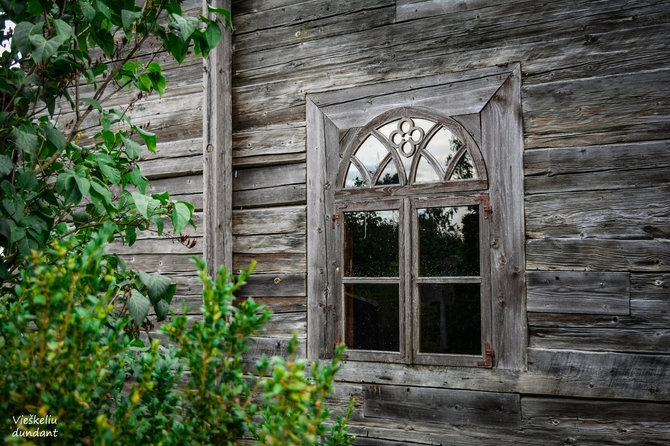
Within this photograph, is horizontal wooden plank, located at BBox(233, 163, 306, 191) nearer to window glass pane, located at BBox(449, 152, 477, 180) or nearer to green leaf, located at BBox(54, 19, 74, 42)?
window glass pane, located at BBox(449, 152, 477, 180)

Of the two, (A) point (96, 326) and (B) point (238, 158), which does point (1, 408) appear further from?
(B) point (238, 158)

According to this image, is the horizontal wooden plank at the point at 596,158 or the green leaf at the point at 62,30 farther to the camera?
the horizontal wooden plank at the point at 596,158

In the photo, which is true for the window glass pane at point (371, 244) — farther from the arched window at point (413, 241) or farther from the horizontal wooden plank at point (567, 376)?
the horizontal wooden plank at point (567, 376)

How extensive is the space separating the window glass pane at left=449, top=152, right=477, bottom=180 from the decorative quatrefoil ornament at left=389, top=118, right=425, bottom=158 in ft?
0.99

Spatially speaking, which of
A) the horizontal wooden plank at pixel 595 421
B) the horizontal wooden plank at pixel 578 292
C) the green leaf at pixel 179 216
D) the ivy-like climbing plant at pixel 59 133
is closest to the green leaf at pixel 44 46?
the ivy-like climbing plant at pixel 59 133

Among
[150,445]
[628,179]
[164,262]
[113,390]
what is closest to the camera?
[150,445]

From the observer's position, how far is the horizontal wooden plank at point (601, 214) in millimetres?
3064

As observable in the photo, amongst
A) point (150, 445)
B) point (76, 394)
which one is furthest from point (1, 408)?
point (150, 445)

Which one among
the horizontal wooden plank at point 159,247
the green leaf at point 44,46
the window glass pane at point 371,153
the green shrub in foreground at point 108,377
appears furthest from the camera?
the horizontal wooden plank at point 159,247

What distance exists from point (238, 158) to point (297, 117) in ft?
1.79

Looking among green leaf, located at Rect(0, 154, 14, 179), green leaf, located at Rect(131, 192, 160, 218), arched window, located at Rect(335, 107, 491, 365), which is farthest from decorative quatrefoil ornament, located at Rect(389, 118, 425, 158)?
green leaf, located at Rect(0, 154, 14, 179)

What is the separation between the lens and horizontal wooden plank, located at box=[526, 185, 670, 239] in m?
3.06

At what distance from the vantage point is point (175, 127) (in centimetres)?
444

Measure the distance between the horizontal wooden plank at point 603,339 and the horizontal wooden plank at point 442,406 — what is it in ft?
1.24
